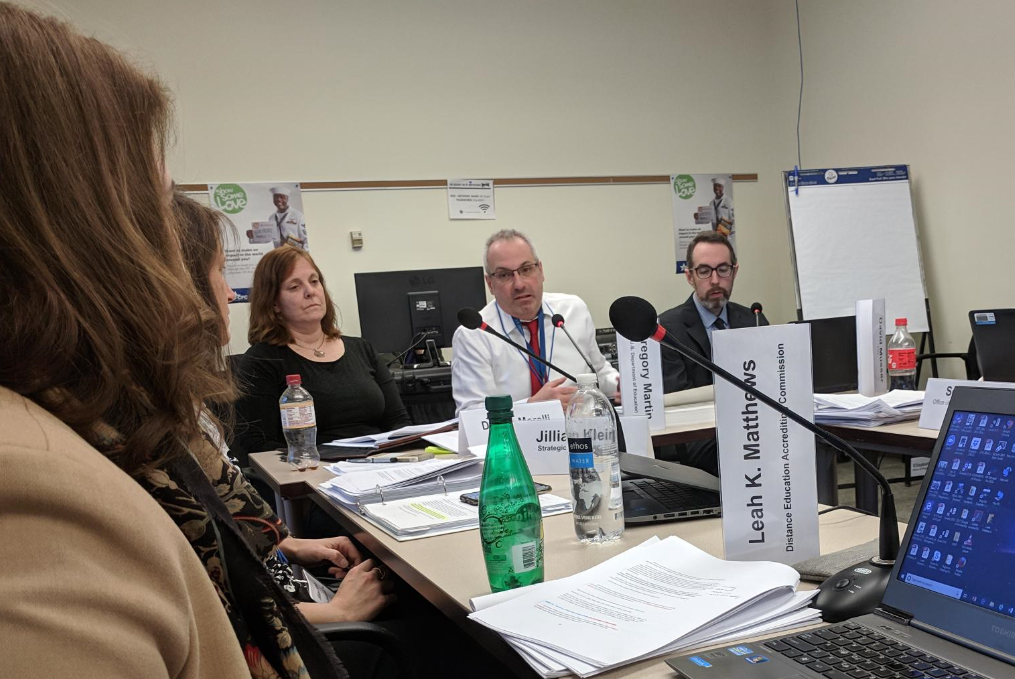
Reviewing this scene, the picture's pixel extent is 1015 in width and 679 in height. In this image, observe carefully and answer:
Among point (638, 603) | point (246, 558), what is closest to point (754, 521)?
point (638, 603)

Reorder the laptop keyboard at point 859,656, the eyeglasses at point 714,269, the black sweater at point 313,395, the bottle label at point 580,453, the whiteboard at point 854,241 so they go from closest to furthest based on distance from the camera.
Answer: the laptop keyboard at point 859,656 < the bottle label at point 580,453 < the black sweater at point 313,395 < the eyeglasses at point 714,269 < the whiteboard at point 854,241

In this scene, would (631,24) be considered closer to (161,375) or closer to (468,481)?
(468,481)

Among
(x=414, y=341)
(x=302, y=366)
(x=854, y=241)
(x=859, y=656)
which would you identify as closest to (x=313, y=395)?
(x=302, y=366)

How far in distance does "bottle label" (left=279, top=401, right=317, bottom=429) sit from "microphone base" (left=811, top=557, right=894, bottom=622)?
5.49ft

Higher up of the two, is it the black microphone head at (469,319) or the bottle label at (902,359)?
the black microphone head at (469,319)

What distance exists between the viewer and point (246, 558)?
717 millimetres

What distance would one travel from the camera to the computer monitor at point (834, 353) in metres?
2.66

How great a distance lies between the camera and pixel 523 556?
3.31 feet

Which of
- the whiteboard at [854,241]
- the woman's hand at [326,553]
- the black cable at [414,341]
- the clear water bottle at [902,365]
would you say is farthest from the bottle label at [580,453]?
the whiteboard at [854,241]

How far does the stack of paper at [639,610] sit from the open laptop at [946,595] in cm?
5

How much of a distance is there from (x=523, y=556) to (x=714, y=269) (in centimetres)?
266

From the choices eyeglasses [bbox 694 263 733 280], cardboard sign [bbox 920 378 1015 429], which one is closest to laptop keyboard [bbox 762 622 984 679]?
cardboard sign [bbox 920 378 1015 429]

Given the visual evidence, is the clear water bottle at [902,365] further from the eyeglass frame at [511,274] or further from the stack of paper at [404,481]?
the stack of paper at [404,481]

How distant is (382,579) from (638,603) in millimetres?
726
